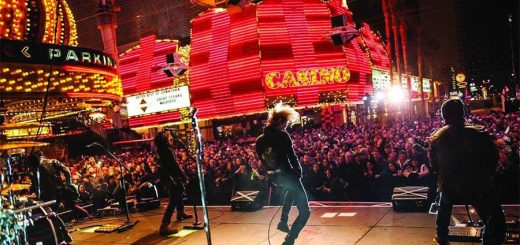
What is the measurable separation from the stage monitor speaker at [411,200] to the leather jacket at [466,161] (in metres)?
2.72

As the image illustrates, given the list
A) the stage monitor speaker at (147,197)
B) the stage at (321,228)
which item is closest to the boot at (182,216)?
the stage at (321,228)

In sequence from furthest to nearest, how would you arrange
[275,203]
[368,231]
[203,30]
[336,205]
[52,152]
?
[52,152] → [203,30] → [275,203] → [336,205] → [368,231]

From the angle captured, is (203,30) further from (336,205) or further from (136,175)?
(336,205)

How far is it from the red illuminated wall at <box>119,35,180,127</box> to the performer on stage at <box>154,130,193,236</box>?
46.0 ft

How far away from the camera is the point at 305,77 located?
18.2m

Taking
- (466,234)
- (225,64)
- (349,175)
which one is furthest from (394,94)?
(466,234)

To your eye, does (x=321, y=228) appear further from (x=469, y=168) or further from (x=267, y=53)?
(x=267, y=53)

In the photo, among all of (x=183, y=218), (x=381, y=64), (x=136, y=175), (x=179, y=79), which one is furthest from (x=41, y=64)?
(x=381, y=64)

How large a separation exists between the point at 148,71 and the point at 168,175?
51.3ft

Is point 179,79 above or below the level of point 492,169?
above

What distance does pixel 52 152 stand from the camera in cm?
2822

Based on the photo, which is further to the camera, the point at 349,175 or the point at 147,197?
the point at 147,197

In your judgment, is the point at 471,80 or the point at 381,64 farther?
the point at 471,80

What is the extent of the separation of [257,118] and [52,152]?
14249 millimetres
